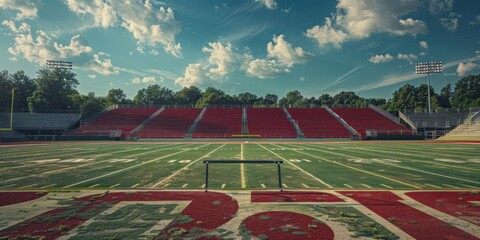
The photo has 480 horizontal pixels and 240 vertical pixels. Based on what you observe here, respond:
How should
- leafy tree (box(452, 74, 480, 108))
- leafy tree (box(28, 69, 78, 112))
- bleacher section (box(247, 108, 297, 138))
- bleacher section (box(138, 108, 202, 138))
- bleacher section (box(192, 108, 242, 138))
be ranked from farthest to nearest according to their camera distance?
leafy tree (box(452, 74, 480, 108)) → leafy tree (box(28, 69, 78, 112)) → bleacher section (box(192, 108, 242, 138)) → bleacher section (box(247, 108, 297, 138)) → bleacher section (box(138, 108, 202, 138))

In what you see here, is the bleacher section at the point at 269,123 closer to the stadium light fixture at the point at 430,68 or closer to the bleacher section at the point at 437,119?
the bleacher section at the point at 437,119

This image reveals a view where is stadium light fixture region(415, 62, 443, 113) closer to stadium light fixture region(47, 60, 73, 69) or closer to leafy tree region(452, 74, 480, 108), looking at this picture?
leafy tree region(452, 74, 480, 108)

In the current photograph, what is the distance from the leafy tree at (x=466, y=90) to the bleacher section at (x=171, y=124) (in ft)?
335

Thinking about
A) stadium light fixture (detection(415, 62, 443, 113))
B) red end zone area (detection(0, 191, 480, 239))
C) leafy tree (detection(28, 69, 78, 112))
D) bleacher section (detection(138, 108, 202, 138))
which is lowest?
red end zone area (detection(0, 191, 480, 239))

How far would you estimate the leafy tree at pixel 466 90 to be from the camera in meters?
95.5

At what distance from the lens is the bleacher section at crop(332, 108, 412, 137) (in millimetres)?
49094

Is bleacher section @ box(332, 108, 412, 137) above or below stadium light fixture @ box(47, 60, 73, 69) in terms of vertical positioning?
below

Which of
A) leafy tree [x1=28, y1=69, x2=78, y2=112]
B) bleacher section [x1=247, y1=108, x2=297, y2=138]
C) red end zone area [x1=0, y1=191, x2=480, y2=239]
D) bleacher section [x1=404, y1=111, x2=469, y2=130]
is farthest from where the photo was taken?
leafy tree [x1=28, y1=69, x2=78, y2=112]

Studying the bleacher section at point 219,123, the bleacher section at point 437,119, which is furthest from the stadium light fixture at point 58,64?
the bleacher section at point 437,119

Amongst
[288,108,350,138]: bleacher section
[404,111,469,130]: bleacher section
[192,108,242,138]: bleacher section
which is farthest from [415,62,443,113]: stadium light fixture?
[192,108,242,138]: bleacher section

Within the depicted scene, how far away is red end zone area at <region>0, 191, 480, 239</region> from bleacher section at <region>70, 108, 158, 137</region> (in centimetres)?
4575

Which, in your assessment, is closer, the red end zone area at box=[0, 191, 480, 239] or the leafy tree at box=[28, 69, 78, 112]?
the red end zone area at box=[0, 191, 480, 239]

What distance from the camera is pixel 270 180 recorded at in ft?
29.6

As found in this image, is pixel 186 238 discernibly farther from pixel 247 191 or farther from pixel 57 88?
pixel 57 88
